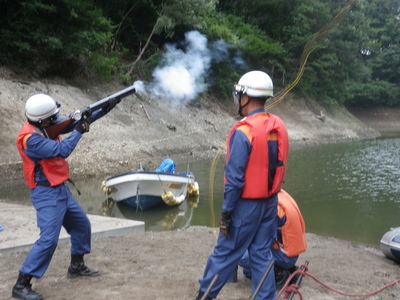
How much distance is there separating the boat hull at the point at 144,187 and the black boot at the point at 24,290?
718 cm

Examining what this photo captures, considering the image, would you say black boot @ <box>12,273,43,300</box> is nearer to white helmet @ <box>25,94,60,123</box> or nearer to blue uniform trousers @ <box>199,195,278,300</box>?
white helmet @ <box>25,94,60,123</box>

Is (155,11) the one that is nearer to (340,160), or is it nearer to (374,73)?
(340,160)

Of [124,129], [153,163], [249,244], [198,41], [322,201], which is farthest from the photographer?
[198,41]

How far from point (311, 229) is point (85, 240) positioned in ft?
19.9

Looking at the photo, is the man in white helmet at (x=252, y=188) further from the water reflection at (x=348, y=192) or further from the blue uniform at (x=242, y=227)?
the water reflection at (x=348, y=192)

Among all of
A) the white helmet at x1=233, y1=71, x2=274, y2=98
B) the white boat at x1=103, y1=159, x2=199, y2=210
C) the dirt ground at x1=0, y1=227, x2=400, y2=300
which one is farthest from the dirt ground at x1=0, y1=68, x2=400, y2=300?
the white boat at x1=103, y1=159, x2=199, y2=210

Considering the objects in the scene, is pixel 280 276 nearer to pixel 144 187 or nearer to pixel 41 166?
pixel 41 166

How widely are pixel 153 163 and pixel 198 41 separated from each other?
11085 mm

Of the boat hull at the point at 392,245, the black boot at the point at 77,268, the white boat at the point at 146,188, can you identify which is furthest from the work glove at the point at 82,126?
the white boat at the point at 146,188

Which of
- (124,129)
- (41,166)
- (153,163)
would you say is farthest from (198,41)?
(41,166)

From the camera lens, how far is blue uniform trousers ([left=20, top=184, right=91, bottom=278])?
4609 mm

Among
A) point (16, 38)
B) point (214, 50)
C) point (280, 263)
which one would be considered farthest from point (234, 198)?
point (214, 50)

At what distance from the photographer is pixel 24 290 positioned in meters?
4.59

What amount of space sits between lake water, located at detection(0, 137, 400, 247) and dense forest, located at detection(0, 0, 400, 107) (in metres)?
3.25
